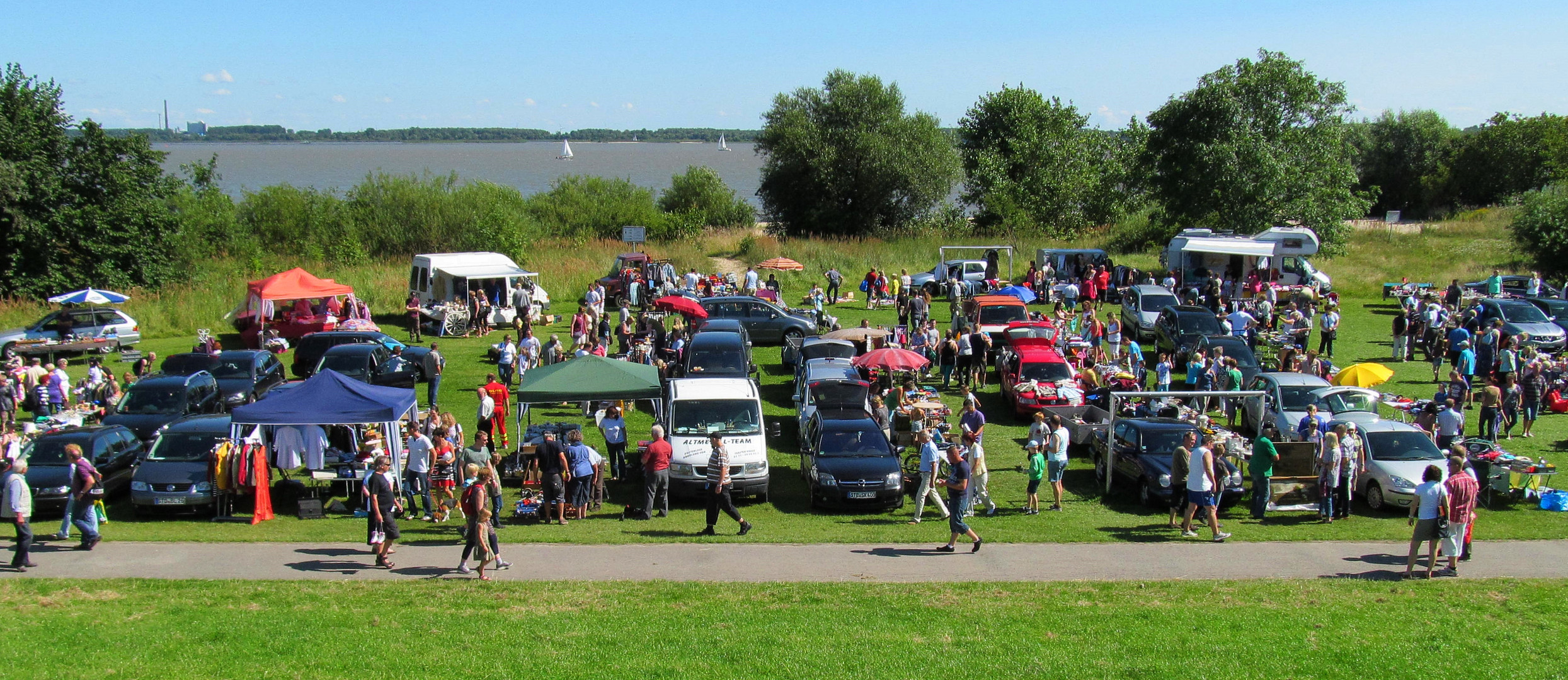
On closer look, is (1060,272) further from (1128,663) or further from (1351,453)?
(1128,663)

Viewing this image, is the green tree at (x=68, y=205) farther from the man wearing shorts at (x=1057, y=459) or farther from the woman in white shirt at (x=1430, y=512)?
the woman in white shirt at (x=1430, y=512)

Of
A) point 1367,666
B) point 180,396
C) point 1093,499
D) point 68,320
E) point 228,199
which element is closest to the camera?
point 1367,666

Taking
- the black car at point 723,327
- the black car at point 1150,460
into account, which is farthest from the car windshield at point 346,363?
the black car at point 1150,460

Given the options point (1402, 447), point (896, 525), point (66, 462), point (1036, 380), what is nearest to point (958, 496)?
point (896, 525)

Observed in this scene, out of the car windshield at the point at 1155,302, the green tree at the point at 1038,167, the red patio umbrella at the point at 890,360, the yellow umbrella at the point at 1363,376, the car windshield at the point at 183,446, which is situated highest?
Result: the green tree at the point at 1038,167

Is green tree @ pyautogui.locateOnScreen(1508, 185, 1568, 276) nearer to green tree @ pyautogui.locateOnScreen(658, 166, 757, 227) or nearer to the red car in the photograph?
the red car

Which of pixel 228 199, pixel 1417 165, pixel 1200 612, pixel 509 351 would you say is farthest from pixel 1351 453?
pixel 1417 165

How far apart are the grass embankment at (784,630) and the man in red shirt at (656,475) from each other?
2.99 metres

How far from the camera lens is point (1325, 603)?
34.5 feet

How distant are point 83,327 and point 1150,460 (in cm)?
2585

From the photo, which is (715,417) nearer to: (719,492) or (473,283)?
(719,492)

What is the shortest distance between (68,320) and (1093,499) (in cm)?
2551

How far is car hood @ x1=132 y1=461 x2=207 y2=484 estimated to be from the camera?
14.1 m

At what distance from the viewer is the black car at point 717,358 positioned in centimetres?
2020
